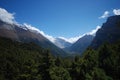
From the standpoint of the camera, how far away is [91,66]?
40500mm

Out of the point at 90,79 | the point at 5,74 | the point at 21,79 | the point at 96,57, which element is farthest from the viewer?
the point at 5,74

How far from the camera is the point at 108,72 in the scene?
146 ft

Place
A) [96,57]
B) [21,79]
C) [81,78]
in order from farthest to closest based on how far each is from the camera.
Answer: [21,79]
[96,57]
[81,78]

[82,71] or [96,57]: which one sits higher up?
[96,57]

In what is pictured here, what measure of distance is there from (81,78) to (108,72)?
763 centimetres

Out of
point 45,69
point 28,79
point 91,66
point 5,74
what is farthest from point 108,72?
point 5,74

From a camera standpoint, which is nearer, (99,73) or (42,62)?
(99,73)

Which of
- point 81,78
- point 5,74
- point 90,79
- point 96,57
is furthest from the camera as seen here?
point 5,74

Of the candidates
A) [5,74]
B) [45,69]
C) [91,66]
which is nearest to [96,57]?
[91,66]

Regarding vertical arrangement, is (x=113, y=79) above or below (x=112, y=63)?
below

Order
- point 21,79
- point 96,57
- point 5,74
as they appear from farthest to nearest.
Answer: point 5,74
point 21,79
point 96,57

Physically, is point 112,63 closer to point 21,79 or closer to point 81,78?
point 81,78

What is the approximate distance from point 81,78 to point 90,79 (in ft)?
9.62

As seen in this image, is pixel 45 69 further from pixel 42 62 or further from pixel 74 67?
pixel 74 67
